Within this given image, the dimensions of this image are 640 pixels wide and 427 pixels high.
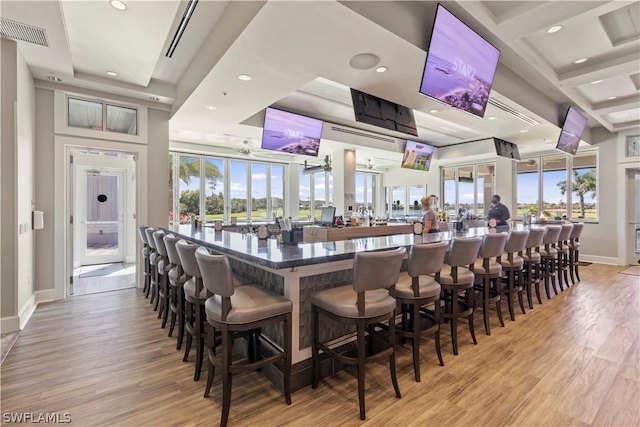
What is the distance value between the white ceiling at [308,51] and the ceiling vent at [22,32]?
→ 2.9 inches

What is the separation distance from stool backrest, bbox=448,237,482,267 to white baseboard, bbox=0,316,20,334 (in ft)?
15.0

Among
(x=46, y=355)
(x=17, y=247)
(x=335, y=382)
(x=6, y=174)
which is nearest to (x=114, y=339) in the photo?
(x=46, y=355)

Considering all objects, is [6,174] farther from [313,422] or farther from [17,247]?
[313,422]

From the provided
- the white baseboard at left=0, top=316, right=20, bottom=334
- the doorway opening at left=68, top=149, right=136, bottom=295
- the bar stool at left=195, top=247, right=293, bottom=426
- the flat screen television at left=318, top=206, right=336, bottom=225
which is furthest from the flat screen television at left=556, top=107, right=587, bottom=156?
the doorway opening at left=68, top=149, right=136, bottom=295

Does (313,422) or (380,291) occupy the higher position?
(380,291)

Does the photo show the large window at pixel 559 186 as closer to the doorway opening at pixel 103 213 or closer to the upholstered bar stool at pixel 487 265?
the upholstered bar stool at pixel 487 265

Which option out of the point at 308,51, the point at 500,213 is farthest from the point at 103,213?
the point at 500,213

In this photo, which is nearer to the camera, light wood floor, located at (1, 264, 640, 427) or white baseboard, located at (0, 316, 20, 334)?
light wood floor, located at (1, 264, 640, 427)

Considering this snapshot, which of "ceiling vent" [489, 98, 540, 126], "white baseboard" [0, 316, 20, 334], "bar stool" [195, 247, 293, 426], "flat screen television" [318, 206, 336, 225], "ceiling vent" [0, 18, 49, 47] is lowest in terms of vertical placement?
"white baseboard" [0, 316, 20, 334]

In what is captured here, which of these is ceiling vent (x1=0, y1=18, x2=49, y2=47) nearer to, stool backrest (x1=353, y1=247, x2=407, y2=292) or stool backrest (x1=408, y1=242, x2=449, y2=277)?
stool backrest (x1=353, y1=247, x2=407, y2=292)

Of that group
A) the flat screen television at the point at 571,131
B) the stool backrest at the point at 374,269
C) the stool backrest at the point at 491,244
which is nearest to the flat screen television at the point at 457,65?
the stool backrest at the point at 491,244

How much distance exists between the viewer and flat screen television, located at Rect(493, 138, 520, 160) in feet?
22.8

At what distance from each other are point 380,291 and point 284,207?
334 inches

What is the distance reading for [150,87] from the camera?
4.72 meters
